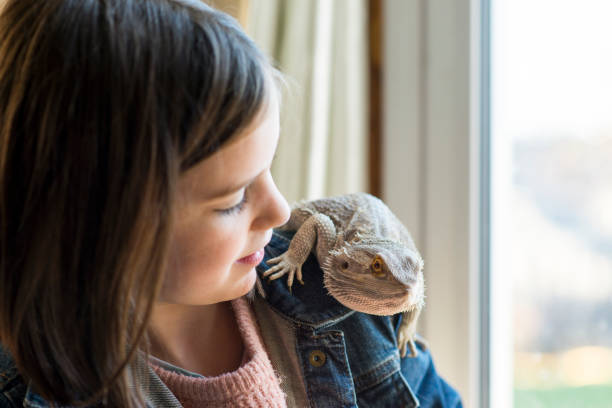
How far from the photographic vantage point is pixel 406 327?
1068 millimetres

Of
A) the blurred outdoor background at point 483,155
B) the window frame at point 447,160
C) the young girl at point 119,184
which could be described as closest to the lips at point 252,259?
the young girl at point 119,184

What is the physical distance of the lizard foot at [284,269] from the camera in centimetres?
103

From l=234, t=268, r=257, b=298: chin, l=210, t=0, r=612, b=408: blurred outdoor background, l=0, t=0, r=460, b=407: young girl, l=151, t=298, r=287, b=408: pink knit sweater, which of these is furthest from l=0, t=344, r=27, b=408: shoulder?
l=210, t=0, r=612, b=408: blurred outdoor background

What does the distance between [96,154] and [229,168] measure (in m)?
0.17

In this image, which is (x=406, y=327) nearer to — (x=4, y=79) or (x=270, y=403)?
(x=270, y=403)

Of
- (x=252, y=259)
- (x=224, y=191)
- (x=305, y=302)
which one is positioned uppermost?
(x=224, y=191)

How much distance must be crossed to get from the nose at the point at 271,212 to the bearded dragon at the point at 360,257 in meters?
0.17

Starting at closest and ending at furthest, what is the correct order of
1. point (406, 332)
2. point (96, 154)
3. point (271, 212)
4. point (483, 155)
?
point (96, 154) < point (271, 212) < point (406, 332) < point (483, 155)

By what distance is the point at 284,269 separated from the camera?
1.04 m

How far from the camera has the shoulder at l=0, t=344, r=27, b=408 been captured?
33.3 inches

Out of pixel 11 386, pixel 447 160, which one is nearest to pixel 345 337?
pixel 11 386

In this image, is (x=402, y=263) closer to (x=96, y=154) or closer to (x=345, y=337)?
(x=345, y=337)

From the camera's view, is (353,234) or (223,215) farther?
(353,234)

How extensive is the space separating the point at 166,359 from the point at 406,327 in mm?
428
